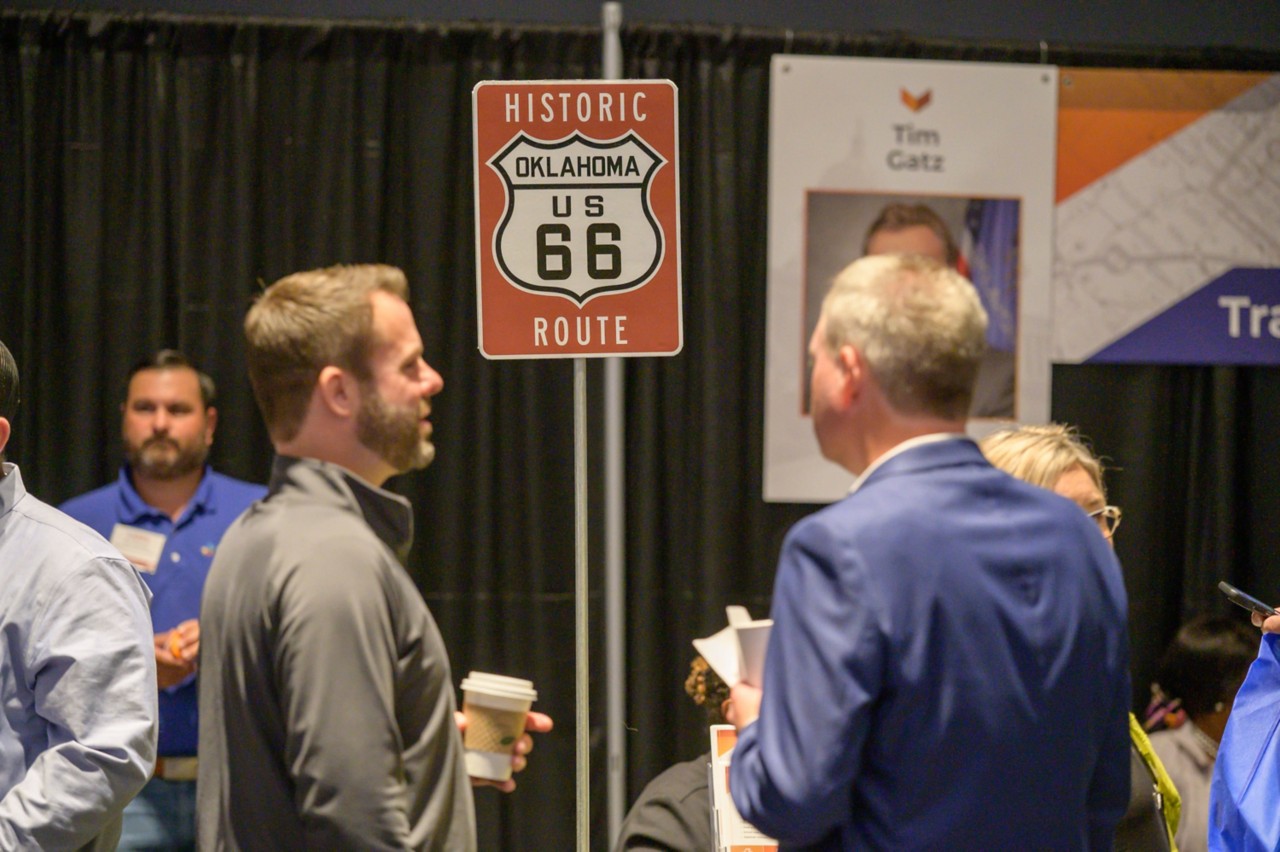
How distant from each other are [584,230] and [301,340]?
806mm

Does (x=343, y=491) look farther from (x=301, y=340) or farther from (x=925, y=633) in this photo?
(x=925, y=633)

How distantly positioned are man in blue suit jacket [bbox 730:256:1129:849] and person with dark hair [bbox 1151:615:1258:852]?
1.80 meters

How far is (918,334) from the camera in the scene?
144 centimetres

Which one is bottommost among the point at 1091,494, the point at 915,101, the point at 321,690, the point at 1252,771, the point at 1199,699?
the point at 1199,699

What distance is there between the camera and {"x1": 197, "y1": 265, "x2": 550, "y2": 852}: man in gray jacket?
1.42 meters

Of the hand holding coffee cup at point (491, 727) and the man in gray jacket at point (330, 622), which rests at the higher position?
the man in gray jacket at point (330, 622)

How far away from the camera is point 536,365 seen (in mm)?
3969

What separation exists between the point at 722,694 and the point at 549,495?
170 centimetres

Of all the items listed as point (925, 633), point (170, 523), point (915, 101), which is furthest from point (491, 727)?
point (915, 101)

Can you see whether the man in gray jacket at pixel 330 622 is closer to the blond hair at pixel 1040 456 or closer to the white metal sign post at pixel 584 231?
the white metal sign post at pixel 584 231

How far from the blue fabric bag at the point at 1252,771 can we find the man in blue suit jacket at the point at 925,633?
0.61m

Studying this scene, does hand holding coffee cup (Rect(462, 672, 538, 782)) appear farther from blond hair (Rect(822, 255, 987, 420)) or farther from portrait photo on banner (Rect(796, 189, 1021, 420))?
portrait photo on banner (Rect(796, 189, 1021, 420))

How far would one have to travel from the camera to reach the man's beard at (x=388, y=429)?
1.64 metres

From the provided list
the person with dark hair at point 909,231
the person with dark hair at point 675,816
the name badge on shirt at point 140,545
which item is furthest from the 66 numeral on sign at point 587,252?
the person with dark hair at point 909,231
